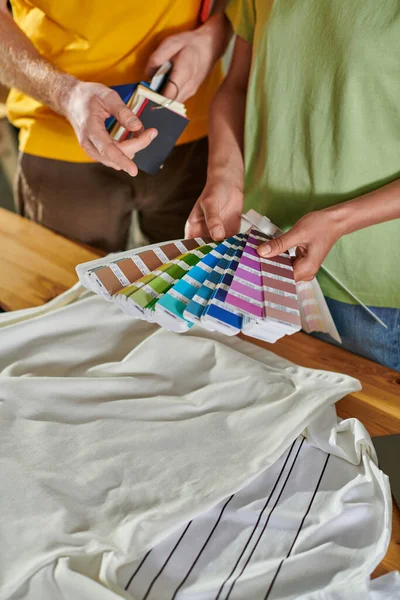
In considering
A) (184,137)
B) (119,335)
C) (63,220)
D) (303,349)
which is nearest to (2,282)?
(63,220)

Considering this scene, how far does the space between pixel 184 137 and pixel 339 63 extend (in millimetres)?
541

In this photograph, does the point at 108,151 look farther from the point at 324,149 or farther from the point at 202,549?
the point at 202,549

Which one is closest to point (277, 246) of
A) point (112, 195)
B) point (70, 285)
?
point (70, 285)

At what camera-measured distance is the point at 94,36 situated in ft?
3.67

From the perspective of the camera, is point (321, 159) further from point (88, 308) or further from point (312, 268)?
point (88, 308)

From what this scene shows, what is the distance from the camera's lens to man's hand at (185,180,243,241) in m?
0.94

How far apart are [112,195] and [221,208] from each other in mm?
455

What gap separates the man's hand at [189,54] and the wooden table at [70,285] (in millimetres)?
398

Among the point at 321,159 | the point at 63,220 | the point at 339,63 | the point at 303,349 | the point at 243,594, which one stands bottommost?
the point at 243,594

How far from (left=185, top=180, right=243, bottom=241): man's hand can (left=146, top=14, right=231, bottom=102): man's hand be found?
25 centimetres

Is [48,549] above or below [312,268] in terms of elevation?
below

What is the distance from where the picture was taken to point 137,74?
120 cm

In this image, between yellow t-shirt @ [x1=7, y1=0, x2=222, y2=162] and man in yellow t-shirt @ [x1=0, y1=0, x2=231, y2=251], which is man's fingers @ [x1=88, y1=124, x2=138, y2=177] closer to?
man in yellow t-shirt @ [x1=0, y1=0, x2=231, y2=251]

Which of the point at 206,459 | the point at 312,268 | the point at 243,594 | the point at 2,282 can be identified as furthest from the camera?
the point at 2,282
